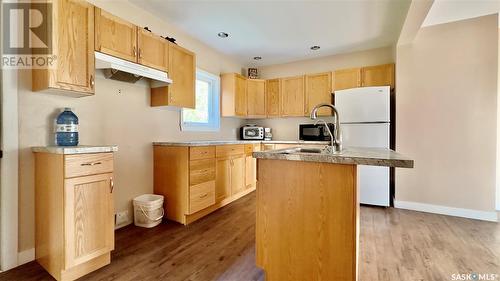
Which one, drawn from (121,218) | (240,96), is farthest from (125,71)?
(240,96)

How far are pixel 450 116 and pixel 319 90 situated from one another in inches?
73.4

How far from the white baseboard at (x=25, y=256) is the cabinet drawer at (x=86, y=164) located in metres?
0.87

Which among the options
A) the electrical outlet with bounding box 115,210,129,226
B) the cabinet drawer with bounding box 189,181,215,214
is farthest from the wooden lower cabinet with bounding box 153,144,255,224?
the electrical outlet with bounding box 115,210,129,226

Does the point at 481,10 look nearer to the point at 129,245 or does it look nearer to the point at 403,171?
the point at 403,171

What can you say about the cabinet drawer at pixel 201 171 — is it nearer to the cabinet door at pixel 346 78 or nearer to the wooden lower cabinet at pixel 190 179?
the wooden lower cabinet at pixel 190 179

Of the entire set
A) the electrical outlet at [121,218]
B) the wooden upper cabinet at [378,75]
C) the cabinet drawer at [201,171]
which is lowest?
the electrical outlet at [121,218]

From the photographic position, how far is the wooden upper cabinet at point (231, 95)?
3.99 meters

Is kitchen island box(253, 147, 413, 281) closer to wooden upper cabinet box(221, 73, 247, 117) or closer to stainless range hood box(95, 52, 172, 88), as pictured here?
stainless range hood box(95, 52, 172, 88)

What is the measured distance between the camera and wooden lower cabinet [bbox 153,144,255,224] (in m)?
2.50

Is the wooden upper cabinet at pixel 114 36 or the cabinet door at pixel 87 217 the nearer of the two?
the cabinet door at pixel 87 217

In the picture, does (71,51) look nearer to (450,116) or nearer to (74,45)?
(74,45)

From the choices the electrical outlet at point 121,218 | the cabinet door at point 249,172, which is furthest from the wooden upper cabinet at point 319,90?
the electrical outlet at point 121,218

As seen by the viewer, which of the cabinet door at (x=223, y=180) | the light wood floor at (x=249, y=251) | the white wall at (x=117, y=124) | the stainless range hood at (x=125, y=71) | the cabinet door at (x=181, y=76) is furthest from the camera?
the cabinet door at (x=223, y=180)

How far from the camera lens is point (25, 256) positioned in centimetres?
174
